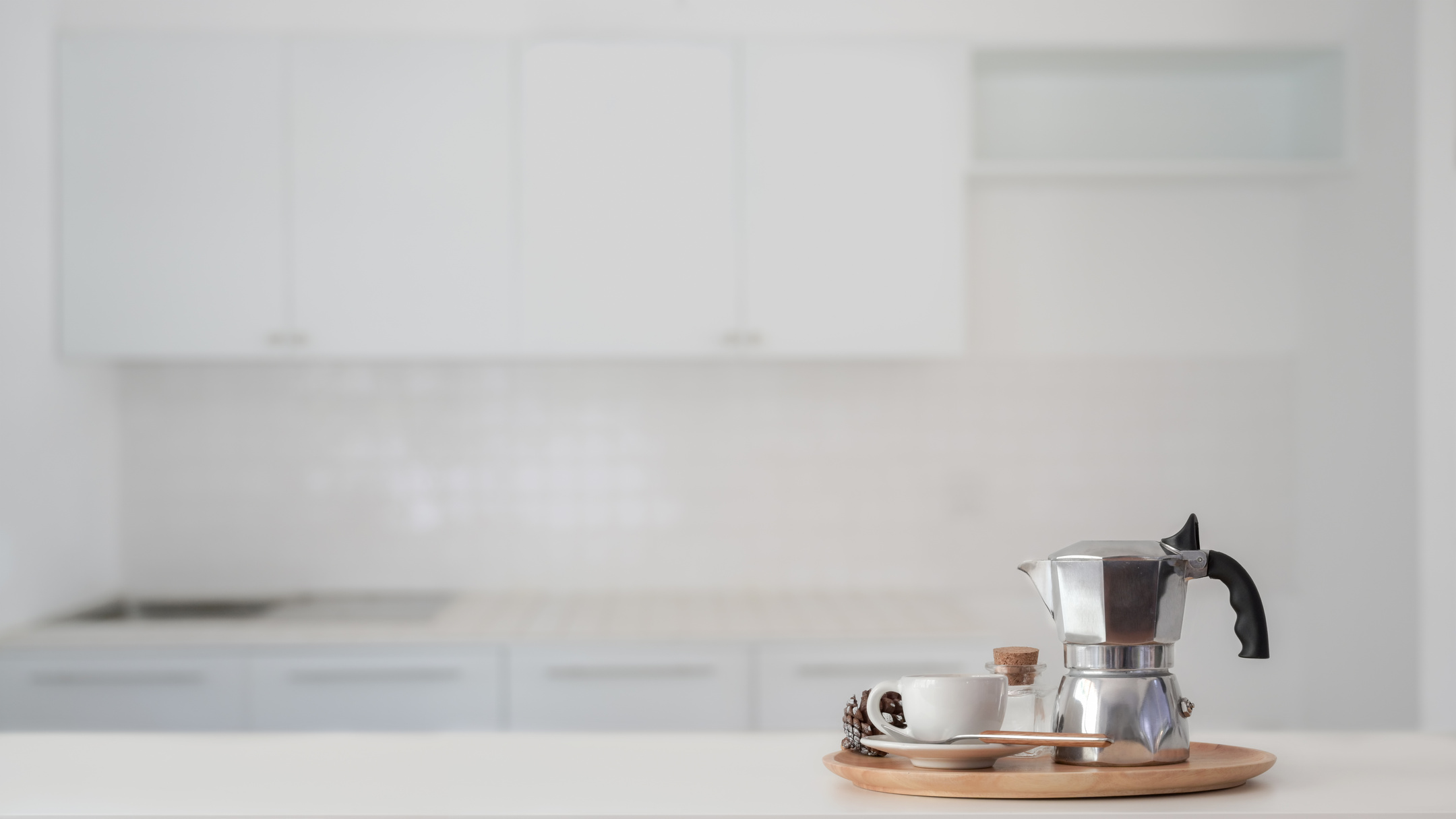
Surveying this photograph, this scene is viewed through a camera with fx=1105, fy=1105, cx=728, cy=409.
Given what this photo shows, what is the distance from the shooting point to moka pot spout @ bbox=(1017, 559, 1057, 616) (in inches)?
43.4

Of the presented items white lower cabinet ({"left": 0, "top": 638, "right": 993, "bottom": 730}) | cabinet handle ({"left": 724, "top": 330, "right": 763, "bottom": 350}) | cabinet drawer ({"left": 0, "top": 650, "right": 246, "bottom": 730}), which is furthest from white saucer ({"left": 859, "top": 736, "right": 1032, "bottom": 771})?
cabinet drawer ({"left": 0, "top": 650, "right": 246, "bottom": 730})

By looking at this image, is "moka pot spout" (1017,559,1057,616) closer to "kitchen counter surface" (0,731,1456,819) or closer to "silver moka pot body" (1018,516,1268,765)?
"silver moka pot body" (1018,516,1268,765)

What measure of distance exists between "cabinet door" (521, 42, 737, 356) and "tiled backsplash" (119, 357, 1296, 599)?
1.28ft

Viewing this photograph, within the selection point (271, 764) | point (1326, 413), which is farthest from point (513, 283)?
point (1326, 413)

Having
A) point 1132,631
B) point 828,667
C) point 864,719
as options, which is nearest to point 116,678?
point 828,667

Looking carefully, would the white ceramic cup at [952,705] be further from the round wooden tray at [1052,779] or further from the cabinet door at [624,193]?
the cabinet door at [624,193]

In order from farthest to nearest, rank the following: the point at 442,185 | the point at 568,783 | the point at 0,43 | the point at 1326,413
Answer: the point at 1326,413 → the point at 442,185 → the point at 0,43 → the point at 568,783

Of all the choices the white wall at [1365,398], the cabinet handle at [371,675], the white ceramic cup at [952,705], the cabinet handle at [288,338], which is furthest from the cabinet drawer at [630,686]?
the white wall at [1365,398]

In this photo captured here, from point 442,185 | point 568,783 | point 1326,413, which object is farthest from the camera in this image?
point 1326,413

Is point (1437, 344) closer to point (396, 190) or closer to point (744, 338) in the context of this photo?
point (744, 338)

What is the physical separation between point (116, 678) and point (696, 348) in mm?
1527

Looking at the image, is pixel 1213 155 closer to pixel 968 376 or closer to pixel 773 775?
pixel 968 376

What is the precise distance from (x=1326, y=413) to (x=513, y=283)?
7.23 feet

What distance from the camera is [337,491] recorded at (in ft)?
10.2
